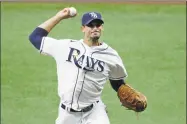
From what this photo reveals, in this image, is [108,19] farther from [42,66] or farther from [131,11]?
[42,66]

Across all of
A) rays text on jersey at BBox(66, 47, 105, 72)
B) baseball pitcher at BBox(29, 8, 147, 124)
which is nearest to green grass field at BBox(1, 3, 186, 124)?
baseball pitcher at BBox(29, 8, 147, 124)

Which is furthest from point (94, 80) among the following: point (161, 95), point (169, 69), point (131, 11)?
point (131, 11)

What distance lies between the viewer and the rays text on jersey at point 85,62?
6.62m

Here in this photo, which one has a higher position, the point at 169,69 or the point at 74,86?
the point at 74,86

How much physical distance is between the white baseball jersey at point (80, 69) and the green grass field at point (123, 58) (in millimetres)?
2861

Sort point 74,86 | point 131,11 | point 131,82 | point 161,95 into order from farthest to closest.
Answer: point 131,11 < point 131,82 < point 161,95 < point 74,86

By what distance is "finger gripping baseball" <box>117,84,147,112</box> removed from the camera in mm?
7080

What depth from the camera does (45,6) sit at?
2089cm

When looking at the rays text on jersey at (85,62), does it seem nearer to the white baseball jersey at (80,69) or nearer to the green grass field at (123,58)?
the white baseball jersey at (80,69)

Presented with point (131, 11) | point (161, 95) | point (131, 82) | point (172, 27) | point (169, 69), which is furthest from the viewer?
Result: point (131, 11)

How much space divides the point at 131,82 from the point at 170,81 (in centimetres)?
74

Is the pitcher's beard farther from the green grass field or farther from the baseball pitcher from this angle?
the green grass field

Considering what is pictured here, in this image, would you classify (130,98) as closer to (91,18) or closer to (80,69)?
(80,69)

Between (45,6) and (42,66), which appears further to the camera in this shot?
(45,6)
